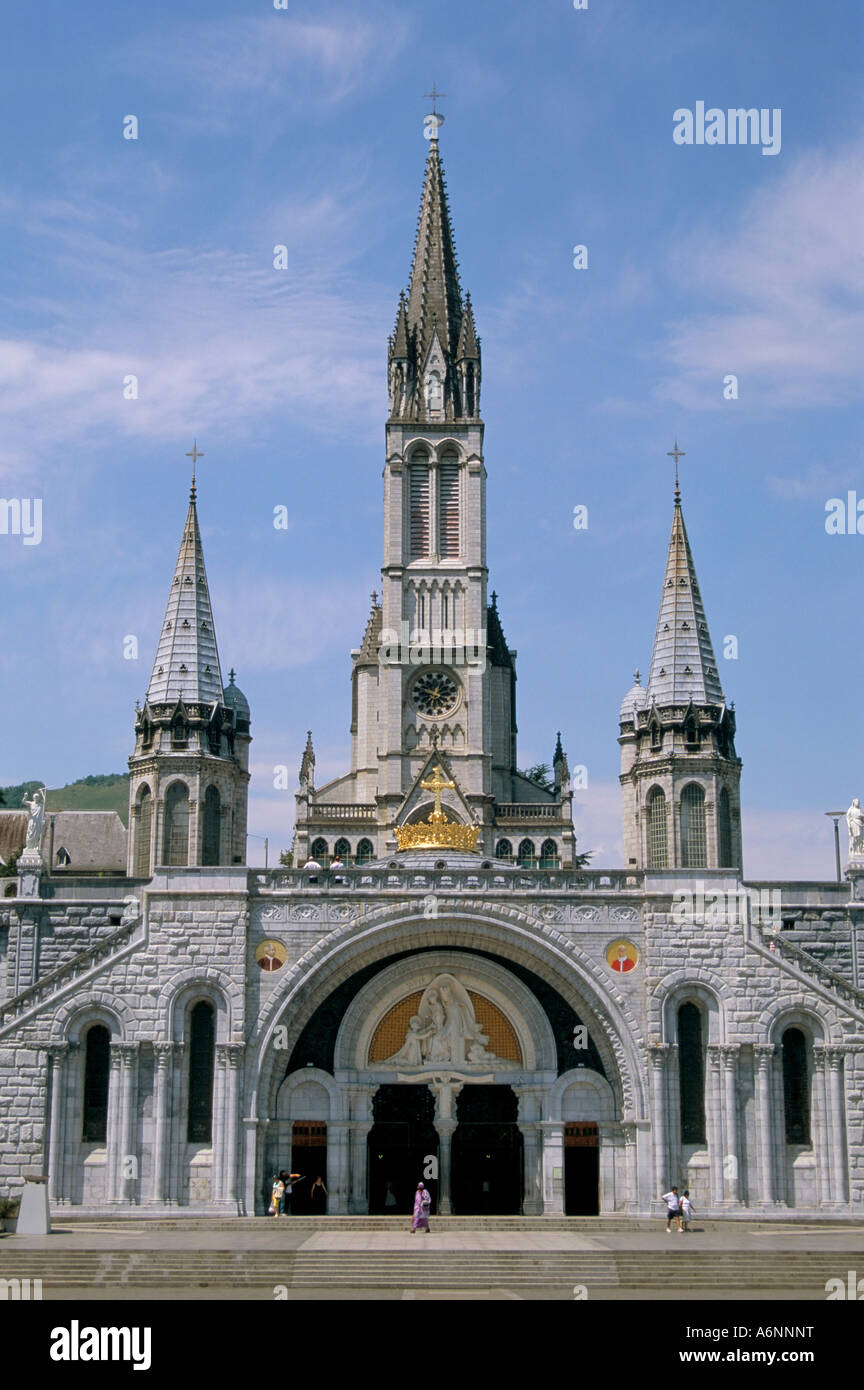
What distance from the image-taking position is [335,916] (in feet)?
149

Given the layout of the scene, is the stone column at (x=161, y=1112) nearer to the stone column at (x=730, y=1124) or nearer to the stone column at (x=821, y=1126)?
the stone column at (x=730, y=1124)

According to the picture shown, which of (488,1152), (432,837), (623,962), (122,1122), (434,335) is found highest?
(434,335)

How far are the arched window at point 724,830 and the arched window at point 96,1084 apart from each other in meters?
30.5

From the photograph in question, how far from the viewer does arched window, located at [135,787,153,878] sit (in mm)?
69812

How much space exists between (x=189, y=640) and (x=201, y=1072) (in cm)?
2881

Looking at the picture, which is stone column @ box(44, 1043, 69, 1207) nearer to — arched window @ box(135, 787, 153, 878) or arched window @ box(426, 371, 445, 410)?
arched window @ box(135, 787, 153, 878)

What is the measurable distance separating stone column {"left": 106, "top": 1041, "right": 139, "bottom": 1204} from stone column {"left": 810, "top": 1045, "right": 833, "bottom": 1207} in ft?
58.8

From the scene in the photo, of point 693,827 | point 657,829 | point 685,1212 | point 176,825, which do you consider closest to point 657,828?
point 657,829

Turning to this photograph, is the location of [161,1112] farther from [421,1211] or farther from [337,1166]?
[421,1211]

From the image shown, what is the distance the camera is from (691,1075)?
44.8m

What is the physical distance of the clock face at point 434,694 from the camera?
86.4 m

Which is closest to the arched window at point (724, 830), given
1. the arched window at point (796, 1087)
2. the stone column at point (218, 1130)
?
the arched window at point (796, 1087)
